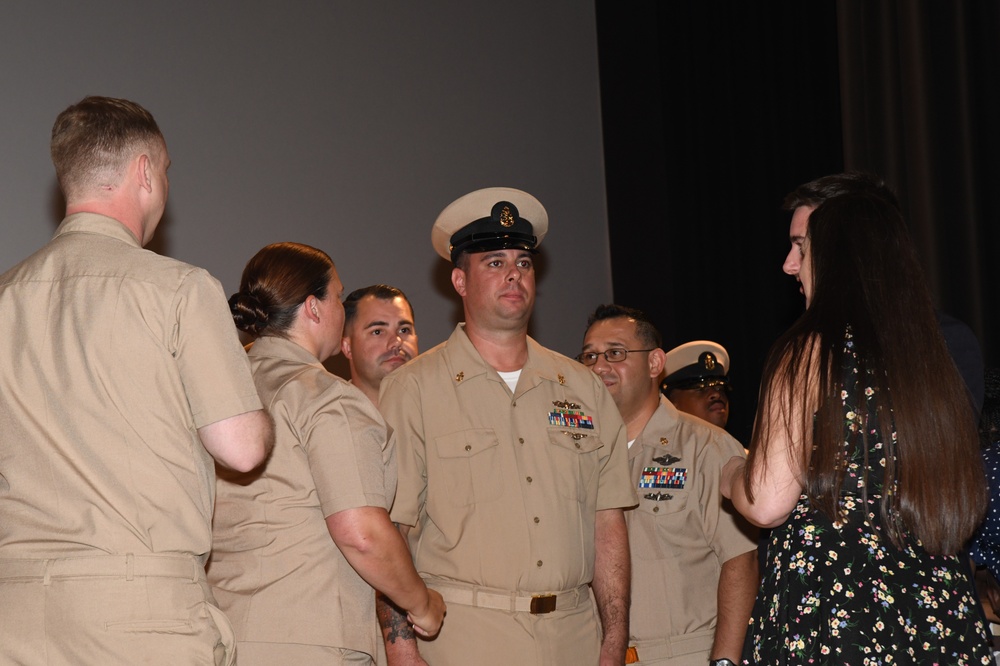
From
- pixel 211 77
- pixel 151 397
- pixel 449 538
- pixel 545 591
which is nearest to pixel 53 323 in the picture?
pixel 151 397

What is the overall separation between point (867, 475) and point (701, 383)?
2636 millimetres

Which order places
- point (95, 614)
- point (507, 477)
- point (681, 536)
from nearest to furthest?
1. point (95, 614)
2. point (507, 477)
3. point (681, 536)

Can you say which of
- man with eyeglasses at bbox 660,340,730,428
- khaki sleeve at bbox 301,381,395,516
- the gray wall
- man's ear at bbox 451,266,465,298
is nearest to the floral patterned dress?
khaki sleeve at bbox 301,381,395,516

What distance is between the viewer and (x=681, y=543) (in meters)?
3.29

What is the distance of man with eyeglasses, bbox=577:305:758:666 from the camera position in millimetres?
3170

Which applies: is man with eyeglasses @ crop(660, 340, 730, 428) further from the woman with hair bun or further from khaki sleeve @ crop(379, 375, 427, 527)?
the woman with hair bun

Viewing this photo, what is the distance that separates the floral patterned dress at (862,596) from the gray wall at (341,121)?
323cm

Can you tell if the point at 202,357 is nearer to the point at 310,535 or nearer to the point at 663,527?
the point at 310,535

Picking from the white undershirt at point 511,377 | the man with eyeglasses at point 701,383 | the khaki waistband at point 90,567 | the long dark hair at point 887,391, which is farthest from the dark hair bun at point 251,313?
the man with eyeglasses at point 701,383

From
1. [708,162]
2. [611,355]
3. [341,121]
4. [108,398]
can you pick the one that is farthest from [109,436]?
[708,162]

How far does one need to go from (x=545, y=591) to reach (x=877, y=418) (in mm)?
1202

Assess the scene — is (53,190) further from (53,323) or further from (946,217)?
(946,217)

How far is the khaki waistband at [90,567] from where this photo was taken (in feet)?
6.01

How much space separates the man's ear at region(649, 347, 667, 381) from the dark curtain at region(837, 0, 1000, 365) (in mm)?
2093
